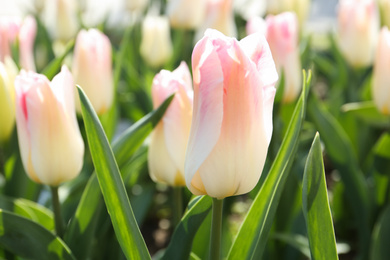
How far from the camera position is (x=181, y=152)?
34.4 inches

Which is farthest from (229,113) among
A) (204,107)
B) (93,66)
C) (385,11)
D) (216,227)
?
(385,11)

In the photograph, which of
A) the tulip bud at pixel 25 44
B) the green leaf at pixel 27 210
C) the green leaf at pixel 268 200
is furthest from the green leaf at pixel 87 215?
the tulip bud at pixel 25 44

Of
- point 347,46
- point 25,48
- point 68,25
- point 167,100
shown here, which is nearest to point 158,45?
point 68,25

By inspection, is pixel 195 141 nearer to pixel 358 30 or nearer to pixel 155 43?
pixel 358 30

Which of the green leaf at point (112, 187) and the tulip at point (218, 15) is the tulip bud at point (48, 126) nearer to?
the green leaf at point (112, 187)

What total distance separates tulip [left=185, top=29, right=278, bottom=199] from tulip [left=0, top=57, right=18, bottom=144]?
1.50 ft

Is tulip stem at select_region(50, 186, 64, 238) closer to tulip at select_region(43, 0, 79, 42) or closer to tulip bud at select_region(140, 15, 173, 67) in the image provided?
tulip bud at select_region(140, 15, 173, 67)

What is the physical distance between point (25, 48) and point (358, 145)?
88cm

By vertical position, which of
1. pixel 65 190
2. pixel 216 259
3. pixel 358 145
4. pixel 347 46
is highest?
pixel 216 259

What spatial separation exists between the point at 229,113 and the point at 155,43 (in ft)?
4.04

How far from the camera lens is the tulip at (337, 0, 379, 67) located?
5.04 ft

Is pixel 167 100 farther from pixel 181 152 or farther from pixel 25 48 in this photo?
pixel 25 48

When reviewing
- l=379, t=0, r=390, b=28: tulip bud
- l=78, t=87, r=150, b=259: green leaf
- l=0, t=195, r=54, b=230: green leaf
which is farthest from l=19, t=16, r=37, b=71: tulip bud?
l=379, t=0, r=390, b=28: tulip bud

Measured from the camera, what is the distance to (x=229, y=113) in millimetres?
634
